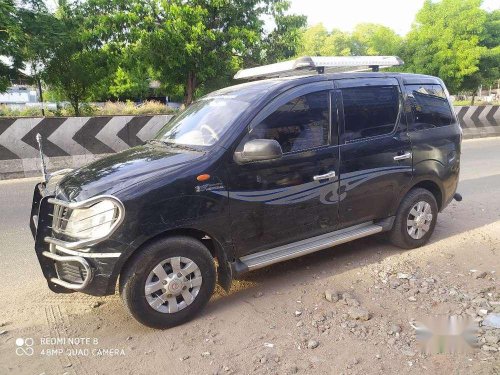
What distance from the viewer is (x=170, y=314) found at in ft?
10.6

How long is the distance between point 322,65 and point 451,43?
2451 cm

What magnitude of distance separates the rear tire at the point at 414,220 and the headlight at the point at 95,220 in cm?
311

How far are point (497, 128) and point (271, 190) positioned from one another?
17.7 metres

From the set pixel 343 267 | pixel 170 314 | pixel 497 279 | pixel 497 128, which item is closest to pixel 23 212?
pixel 170 314

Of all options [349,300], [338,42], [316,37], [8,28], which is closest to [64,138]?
[8,28]

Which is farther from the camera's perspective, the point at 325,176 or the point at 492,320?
the point at 325,176

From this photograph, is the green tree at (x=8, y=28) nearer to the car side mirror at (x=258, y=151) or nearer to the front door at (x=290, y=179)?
the front door at (x=290, y=179)

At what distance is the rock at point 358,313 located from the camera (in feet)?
10.8

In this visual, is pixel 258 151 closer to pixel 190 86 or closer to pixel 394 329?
pixel 394 329

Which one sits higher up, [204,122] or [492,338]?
[204,122]

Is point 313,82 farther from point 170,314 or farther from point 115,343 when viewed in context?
point 115,343

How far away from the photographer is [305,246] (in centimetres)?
393

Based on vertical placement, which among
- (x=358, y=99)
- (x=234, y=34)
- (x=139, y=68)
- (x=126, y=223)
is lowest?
(x=126, y=223)

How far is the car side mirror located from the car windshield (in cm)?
28
